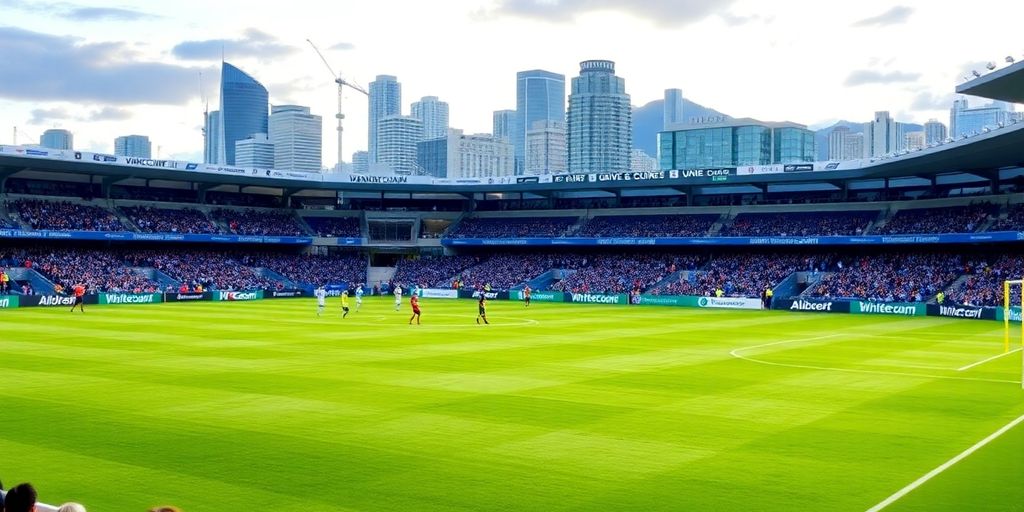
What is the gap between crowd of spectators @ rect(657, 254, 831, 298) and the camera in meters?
68.7

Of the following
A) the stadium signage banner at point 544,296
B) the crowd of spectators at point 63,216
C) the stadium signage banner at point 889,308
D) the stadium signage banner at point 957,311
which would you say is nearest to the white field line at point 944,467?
the stadium signage banner at point 957,311

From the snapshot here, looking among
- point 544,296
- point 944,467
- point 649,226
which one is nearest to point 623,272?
point 649,226

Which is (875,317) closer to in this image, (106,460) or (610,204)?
(610,204)

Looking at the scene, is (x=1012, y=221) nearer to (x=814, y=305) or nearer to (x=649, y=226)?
(x=814, y=305)

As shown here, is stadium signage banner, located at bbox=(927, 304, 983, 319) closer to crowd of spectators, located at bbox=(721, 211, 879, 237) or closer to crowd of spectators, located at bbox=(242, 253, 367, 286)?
crowd of spectators, located at bbox=(721, 211, 879, 237)

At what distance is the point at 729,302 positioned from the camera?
63.7m

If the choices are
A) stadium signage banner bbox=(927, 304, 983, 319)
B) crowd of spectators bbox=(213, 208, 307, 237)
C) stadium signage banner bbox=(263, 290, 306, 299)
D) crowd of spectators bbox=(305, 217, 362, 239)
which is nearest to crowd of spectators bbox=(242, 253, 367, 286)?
crowd of spectators bbox=(305, 217, 362, 239)

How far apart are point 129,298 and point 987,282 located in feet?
191

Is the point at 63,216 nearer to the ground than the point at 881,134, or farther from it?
nearer to the ground

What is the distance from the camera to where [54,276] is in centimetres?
6519

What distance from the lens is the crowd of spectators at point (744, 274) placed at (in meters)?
68.7

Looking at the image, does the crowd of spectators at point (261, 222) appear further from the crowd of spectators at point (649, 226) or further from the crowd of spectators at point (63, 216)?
the crowd of spectators at point (649, 226)

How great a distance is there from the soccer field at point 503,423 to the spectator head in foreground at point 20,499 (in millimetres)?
5087

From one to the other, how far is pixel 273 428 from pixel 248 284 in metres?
63.0
